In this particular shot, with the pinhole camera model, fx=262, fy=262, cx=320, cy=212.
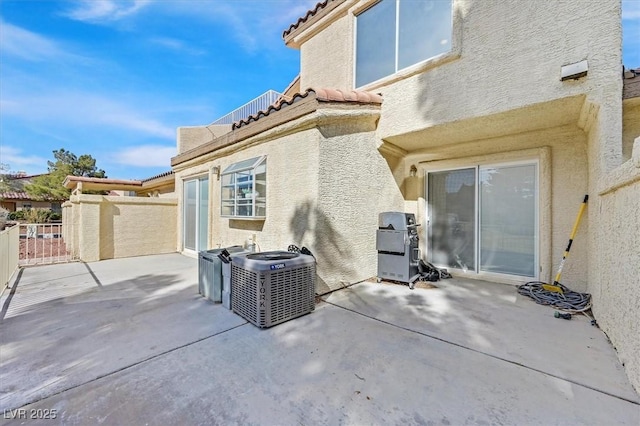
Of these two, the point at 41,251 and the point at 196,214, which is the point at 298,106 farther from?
the point at 41,251

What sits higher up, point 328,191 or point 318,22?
point 318,22

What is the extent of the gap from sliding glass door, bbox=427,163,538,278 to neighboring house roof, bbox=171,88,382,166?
324 cm

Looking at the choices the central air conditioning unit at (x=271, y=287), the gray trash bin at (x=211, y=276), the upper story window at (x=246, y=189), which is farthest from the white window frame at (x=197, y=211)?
the central air conditioning unit at (x=271, y=287)

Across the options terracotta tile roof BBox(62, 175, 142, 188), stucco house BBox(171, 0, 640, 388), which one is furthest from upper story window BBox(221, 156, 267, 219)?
terracotta tile roof BBox(62, 175, 142, 188)

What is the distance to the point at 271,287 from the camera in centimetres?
405

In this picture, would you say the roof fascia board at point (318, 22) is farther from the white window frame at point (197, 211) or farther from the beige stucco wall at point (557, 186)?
the white window frame at point (197, 211)

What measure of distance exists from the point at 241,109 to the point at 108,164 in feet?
113

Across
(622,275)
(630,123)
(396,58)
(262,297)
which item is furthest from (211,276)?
(630,123)

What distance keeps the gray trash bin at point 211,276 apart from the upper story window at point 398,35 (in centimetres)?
575

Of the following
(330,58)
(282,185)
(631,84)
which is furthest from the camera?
(330,58)

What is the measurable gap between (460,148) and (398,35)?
10.5ft

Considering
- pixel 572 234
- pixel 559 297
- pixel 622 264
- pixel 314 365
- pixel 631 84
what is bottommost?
pixel 314 365

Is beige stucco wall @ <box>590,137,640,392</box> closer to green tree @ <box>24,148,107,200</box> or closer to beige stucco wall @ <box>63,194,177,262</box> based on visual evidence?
beige stucco wall @ <box>63,194,177,262</box>

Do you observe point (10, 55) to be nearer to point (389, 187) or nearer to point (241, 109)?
point (241, 109)
